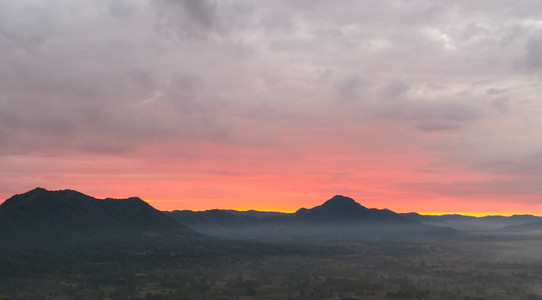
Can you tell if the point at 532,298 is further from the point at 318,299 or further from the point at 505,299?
the point at 318,299

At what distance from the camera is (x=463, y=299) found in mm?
199500

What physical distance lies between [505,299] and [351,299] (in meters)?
66.1

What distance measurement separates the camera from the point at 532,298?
652ft

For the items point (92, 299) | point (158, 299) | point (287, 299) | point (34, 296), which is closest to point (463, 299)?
point (287, 299)

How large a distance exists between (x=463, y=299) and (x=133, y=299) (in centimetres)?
14003

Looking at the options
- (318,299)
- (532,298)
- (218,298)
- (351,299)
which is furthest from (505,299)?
(218,298)

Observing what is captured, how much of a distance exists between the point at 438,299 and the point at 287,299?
64.7 metres

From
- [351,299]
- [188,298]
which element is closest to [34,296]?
[188,298]

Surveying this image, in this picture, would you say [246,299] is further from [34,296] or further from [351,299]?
[34,296]

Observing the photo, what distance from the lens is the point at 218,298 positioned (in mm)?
198875

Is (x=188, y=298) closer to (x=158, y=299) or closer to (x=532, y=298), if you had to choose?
(x=158, y=299)

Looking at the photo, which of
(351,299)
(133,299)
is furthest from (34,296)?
(351,299)

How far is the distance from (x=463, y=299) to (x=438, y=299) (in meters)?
10.6

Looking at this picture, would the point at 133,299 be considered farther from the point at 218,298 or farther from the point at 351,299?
the point at 351,299
